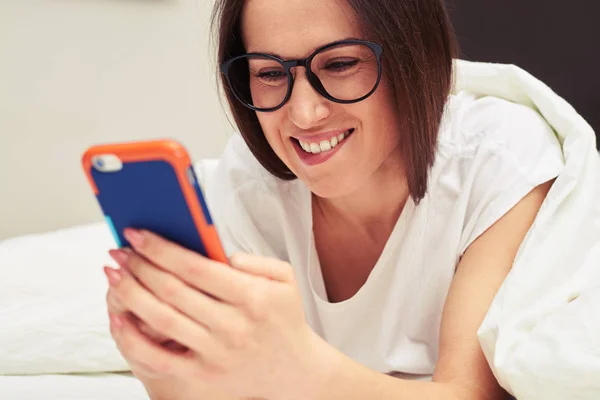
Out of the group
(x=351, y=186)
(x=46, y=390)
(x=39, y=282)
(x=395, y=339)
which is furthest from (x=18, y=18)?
(x=395, y=339)

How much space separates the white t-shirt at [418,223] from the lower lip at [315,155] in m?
0.19

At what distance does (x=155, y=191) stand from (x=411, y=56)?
474 millimetres

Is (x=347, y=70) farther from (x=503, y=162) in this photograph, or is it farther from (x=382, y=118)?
(x=503, y=162)

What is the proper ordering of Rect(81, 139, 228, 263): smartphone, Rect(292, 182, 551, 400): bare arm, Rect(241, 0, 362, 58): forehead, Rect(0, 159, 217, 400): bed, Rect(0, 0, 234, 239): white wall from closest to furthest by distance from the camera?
Rect(81, 139, 228, 263): smartphone → Rect(292, 182, 551, 400): bare arm → Rect(241, 0, 362, 58): forehead → Rect(0, 159, 217, 400): bed → Rect(0, 0, 234, 239): white wall

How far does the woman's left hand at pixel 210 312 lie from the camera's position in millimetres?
498

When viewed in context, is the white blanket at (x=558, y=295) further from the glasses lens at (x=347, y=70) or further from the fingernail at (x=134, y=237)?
the fingernail at (x=134, y=237)

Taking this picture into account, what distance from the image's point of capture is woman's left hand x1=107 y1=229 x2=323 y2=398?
0.50m

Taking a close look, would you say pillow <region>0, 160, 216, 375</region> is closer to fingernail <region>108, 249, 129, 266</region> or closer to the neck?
the neck

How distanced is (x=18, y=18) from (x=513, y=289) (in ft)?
4.62

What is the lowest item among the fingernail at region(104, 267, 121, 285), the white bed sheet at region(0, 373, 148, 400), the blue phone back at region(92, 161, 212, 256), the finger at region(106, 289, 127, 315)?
the white bed sheet at region(0, 373, 148, 400)

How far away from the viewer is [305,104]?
0.81m

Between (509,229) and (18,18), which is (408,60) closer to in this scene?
(509,229)

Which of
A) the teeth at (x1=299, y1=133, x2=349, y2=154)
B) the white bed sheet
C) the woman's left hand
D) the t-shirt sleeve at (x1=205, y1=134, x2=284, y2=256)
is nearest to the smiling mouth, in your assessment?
the teeth at (x1=299, y1=133, x2=349, y2=154)

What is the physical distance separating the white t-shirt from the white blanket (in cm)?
4
